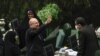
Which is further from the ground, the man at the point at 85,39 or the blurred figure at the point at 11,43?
the blurred figure at the point at 11,43

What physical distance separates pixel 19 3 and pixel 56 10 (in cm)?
205

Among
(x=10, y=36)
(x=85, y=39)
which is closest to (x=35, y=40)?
(x=85, y=39)

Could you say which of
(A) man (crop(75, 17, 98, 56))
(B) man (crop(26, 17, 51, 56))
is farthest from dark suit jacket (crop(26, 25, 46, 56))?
(A) man (crop(75, 17, 98, 56))

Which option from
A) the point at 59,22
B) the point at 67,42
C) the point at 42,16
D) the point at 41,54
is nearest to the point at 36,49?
the point at 41,54

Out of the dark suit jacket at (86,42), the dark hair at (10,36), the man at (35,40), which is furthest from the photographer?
the dark hair at (10,36)

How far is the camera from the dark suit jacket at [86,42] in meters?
11.7

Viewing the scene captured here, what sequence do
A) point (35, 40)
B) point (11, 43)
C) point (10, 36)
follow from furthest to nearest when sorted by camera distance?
point (11, 43) → point (10, 36) → point (35, 40)

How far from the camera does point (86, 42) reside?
1175cm

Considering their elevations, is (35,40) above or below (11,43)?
below

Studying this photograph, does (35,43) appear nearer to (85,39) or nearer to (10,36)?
(85,39)

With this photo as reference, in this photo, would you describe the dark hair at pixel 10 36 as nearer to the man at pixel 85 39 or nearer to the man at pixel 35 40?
the man at pixel 35 40

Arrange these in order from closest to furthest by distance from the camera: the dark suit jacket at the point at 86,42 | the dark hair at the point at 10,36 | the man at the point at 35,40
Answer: the man at the point at 35,40, the dark suit jacket at the point at 86,42, the dark hair at the point at 10,36

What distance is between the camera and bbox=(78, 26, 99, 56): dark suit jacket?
1166 centimetres

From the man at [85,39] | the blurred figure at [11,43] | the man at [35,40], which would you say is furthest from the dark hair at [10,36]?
the man at [85,39]
